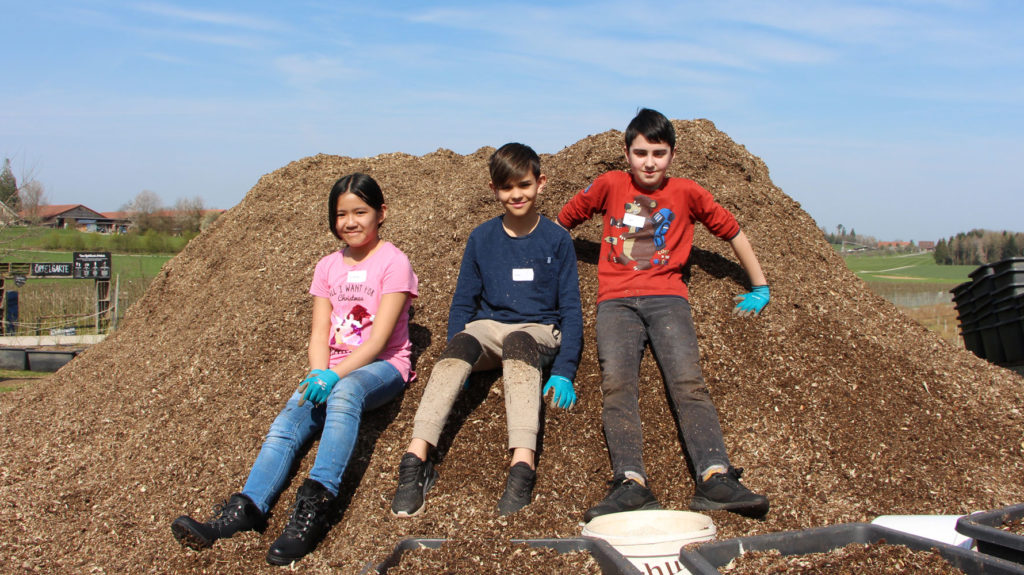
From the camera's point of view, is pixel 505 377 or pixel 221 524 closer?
pixel 221 524

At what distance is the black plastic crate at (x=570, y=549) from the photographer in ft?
7.42

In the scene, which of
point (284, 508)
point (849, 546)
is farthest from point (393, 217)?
point (849, 546)

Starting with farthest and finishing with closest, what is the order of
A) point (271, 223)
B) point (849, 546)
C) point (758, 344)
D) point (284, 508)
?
point (271, 223) → point (758, 344) → point (284, 508) → point (849, 546)

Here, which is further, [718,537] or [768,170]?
[768,170]

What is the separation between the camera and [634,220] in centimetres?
407

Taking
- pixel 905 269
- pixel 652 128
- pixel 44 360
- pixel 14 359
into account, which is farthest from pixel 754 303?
pixel 905 269

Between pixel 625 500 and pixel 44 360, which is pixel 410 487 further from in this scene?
pixel 44 360

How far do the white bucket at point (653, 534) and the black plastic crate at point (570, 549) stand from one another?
Result: 0.07 m

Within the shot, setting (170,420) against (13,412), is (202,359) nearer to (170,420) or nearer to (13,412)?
(170,420)

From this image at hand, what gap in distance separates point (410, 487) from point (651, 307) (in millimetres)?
1570

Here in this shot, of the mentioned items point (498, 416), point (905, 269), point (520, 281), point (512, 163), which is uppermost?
point (512, 163)

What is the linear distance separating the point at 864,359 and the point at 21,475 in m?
5.15

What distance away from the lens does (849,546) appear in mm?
2260

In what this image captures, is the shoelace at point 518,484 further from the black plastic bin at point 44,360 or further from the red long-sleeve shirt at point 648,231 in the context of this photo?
the black plastic bin at point 44,360
